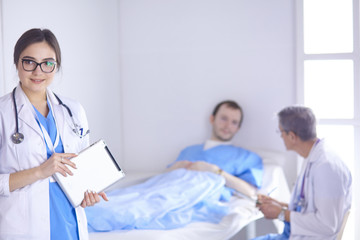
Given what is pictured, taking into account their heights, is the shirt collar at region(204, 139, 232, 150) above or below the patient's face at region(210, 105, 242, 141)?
below

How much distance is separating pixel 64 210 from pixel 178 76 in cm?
247

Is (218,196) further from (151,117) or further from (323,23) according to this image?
(323,23)

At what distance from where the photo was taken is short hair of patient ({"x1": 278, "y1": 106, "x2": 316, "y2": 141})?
2479 millimetres

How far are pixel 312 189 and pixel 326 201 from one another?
0.34 ft

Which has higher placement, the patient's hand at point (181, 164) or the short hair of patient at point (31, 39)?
the short hair of patient at point (31, 39)

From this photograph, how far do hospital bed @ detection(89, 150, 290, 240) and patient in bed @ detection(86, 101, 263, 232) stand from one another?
57 mm

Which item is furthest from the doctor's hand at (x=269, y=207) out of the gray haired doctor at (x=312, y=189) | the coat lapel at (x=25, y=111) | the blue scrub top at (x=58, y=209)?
the coat lapel at (x=25, y=111)

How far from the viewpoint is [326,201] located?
2188mm

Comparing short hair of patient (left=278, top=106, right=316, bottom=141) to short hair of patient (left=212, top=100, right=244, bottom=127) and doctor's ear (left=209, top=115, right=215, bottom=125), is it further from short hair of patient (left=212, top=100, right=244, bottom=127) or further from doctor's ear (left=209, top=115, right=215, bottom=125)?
doctor's ear (left=209, top=115, right=215, bottom=125)

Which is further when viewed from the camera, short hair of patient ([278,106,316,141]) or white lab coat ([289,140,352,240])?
short hair of patient ([278,106,316,141])

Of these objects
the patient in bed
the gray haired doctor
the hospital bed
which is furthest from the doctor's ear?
the gray haired doctor

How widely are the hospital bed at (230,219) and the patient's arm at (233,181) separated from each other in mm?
68

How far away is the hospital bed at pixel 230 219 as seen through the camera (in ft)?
7.94

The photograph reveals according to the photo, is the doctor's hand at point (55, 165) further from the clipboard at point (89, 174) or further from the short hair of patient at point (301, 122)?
the short hair of patient at point (301, 122)
